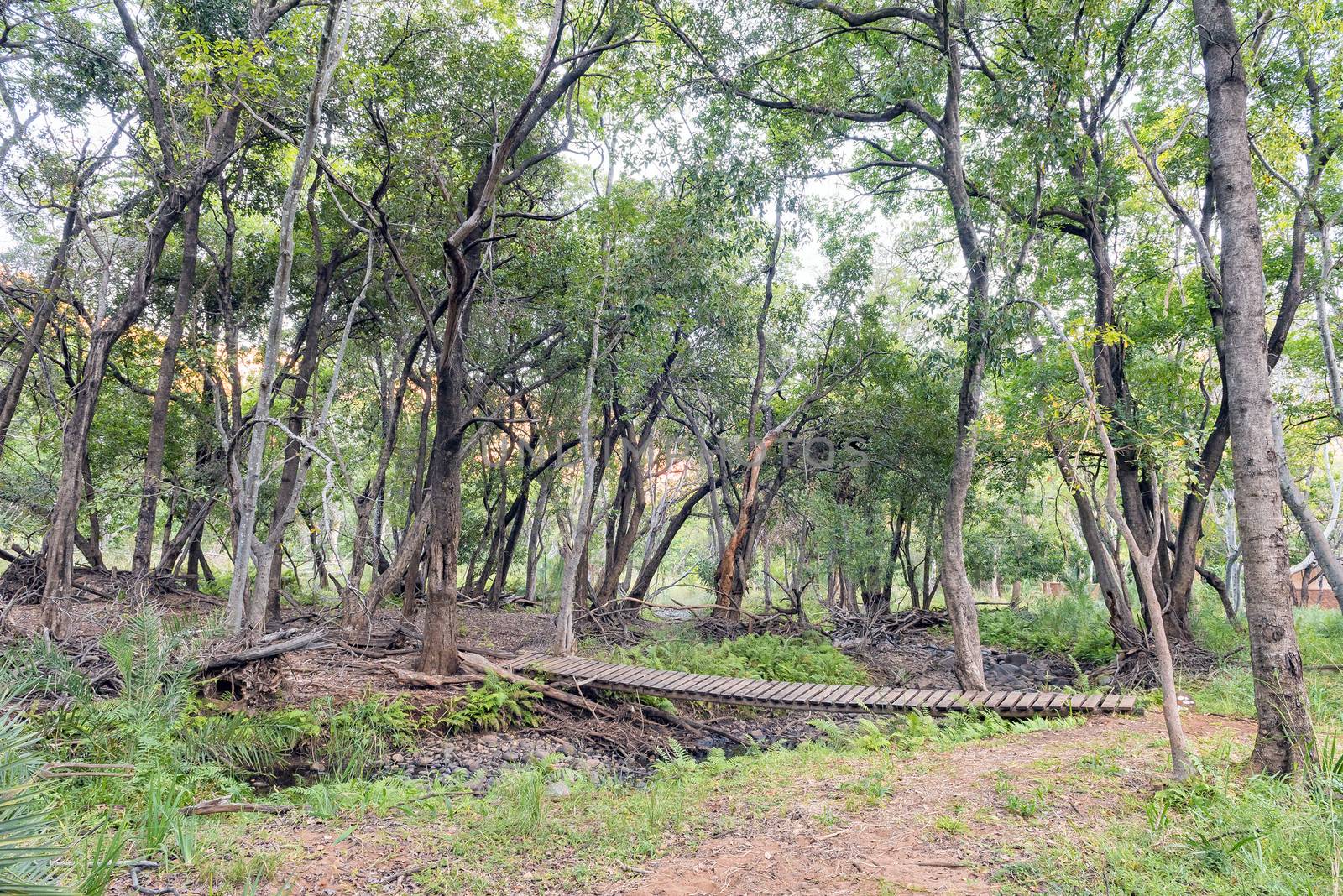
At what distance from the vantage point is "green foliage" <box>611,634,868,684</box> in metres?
10.4

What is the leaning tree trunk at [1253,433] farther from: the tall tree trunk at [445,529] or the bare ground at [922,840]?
the tall tree trunk at [445,529]

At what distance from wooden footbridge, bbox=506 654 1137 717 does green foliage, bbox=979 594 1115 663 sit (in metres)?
3.71

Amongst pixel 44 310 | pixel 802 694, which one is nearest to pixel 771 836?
pixel 802 694

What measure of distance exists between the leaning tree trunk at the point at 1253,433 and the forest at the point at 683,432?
1.0 inches

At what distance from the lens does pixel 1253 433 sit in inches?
171

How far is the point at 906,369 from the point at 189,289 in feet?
37.0

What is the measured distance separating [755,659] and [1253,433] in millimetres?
7733

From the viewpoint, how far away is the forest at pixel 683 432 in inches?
166

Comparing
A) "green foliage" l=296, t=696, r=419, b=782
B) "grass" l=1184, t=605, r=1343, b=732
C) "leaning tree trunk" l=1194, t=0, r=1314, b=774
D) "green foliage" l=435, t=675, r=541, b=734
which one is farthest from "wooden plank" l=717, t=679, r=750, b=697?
"leaning tree trunk" l=1194, t=0, r=1314, b=774

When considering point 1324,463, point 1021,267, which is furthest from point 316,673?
point 1324,463

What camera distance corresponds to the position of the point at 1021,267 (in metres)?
8.30

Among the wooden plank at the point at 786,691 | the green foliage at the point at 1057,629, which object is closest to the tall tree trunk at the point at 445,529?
the wooden plank at the point at 786,691

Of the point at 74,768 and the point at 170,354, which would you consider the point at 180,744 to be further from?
the point at 170,354

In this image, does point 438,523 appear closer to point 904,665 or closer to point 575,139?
point 575,139
